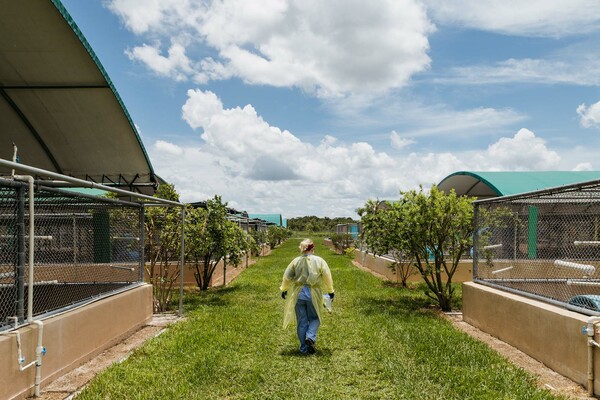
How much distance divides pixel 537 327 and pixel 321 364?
258 cm

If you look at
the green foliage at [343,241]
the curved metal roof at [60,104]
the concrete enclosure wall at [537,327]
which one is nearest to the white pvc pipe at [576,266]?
the concrete enclosure wall at [537,327]

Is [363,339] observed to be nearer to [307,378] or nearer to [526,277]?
[307,378]

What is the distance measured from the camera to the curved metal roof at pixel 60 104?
31.4ft

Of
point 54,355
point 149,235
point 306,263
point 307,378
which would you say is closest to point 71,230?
point 149,235

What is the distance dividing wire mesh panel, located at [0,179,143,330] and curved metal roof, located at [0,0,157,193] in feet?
12.5

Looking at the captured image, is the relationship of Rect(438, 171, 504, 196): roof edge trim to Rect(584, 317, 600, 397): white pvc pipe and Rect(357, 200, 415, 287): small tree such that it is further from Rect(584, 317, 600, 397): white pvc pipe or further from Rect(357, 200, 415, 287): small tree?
Rect(584, 317, 600, 397): white pvc pipe

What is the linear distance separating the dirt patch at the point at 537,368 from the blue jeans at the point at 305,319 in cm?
238

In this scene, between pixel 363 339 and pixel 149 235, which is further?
pixel 149 235

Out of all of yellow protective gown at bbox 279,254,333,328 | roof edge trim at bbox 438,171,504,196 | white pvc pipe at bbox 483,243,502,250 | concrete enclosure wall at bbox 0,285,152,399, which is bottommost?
concrete enclosure wall at bbox 0,285,152,399

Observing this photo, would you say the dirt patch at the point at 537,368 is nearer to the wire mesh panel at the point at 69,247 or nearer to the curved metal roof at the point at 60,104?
the wire mesh panel at the point at 69,247

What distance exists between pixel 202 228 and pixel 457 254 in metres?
6.14

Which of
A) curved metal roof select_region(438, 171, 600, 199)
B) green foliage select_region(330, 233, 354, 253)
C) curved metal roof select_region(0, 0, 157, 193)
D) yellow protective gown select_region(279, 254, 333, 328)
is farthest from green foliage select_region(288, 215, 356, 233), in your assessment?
yellow protective gown select_region(279, 254, 333, 328)

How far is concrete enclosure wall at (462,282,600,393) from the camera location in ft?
17.0

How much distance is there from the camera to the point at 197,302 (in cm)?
1160
